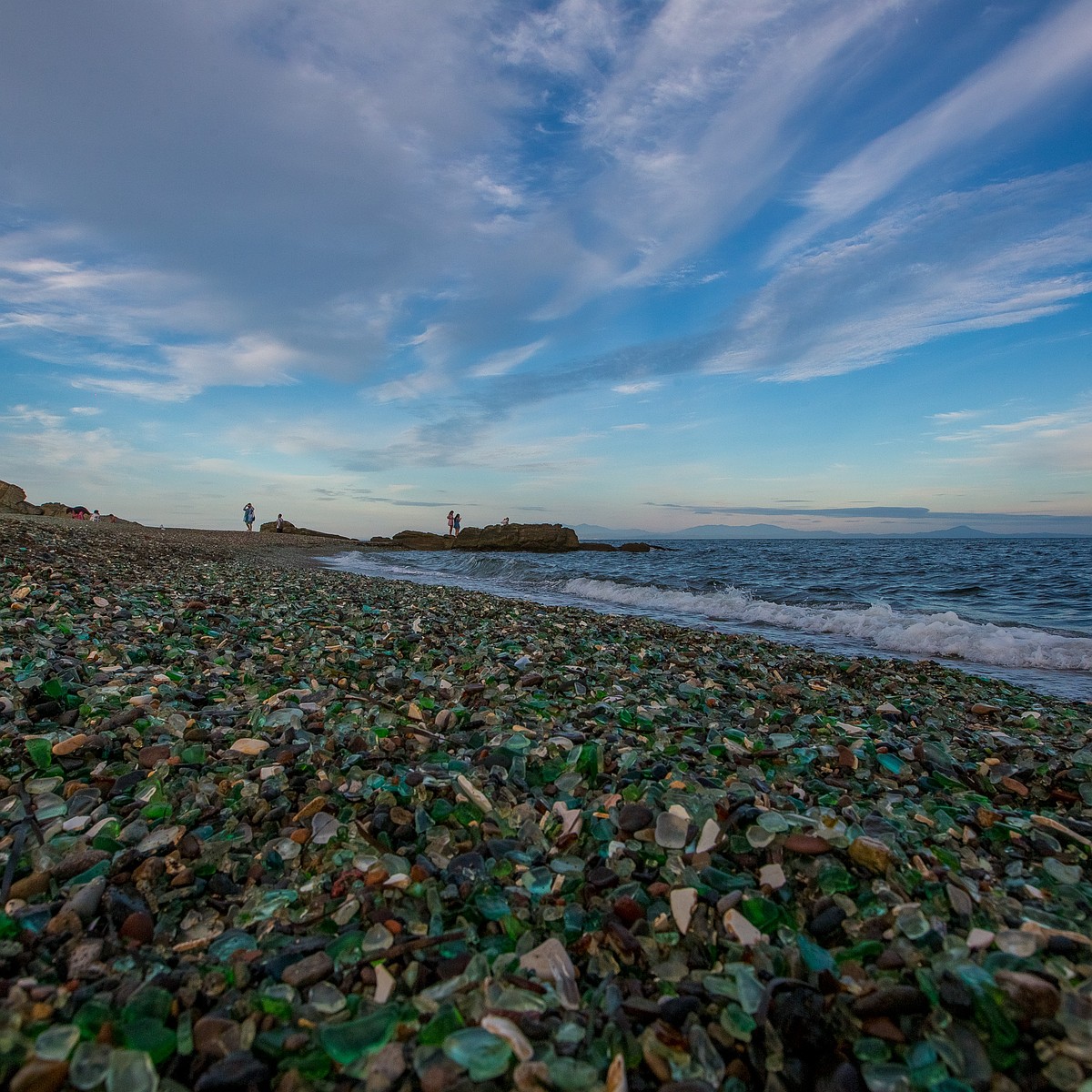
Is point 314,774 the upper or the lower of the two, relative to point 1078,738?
upper

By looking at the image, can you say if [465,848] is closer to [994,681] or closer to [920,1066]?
[920,1066]

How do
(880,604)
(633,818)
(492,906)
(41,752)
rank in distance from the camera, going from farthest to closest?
1. (880,604)
2. (41,752)
3. (633,818)
4. (492,906)

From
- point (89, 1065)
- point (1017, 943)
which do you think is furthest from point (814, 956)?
point (89, 1065)

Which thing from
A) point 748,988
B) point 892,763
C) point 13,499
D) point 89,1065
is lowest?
point 892,763

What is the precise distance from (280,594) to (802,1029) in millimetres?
10396

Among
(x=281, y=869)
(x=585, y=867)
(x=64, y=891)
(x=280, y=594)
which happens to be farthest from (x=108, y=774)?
(x=280, y=594)

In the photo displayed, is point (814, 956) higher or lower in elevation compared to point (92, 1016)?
lower

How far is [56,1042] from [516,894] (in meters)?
1.32

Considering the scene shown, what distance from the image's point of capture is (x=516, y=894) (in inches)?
87.1

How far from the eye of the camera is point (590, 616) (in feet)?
37.4

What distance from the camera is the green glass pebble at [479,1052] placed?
1503mm

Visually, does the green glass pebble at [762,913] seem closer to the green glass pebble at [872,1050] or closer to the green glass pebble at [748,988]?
the green glass pebble at [748,988]

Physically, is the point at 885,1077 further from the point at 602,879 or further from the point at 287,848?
the point at 287,848

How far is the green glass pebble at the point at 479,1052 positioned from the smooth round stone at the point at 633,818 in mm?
1125
